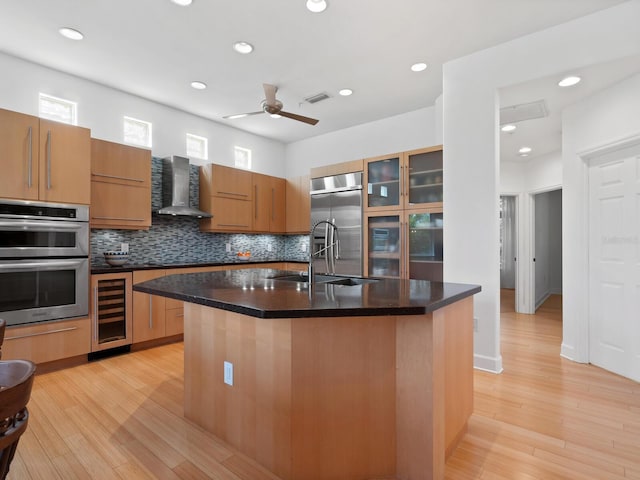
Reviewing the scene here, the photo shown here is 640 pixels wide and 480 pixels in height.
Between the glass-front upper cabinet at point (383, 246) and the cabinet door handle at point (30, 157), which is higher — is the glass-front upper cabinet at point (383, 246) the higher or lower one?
the lower one

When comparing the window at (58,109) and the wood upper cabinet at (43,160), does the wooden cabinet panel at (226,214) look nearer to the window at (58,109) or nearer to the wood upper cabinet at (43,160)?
the wood upper cabinet at (43,160)

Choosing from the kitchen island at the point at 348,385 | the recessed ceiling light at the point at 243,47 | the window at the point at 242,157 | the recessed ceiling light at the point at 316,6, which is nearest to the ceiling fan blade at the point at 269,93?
the recessed ceiling light at the point at 243,47

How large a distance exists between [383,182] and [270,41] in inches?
87.4

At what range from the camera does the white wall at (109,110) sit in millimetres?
3359

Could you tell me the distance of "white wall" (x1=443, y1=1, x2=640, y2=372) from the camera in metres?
2.80

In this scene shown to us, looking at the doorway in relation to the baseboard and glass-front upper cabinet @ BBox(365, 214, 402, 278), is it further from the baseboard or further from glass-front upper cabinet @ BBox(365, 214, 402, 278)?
the baseboard

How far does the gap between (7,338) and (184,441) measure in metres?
2.07

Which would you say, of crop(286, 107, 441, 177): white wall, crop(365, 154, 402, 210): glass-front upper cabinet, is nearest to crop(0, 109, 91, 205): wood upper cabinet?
crop(365, 154, 402, 210): glass-front upper cabinet

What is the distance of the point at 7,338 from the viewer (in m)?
2.89

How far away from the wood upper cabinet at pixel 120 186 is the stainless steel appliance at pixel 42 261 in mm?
315

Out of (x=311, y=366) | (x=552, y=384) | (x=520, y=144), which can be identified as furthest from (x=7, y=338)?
Result: (x=520, y=144)

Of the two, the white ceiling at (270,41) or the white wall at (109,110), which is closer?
the white ceiling at (270,41)

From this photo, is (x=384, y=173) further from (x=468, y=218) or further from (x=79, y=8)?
(x=79, y=8)

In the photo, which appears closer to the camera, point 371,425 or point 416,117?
point 371,425
